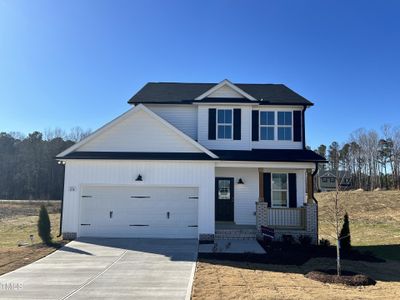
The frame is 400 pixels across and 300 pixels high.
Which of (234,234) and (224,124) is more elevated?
(224,124)

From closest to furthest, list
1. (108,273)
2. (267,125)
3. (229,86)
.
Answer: (108,273) < (229,86) < (267,125)

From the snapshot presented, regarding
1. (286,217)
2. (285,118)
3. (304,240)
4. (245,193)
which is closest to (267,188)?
(245,193)

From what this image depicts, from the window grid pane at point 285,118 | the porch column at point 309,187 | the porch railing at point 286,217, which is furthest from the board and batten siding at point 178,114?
the porch column at point 309,187

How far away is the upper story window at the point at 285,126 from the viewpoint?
17844 mm

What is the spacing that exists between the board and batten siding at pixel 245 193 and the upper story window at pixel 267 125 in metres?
1.82

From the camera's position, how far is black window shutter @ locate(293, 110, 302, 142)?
58.3ft

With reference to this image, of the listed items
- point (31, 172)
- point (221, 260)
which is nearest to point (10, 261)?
point (221, 260)

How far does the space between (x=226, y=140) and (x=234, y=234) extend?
470 centimetres

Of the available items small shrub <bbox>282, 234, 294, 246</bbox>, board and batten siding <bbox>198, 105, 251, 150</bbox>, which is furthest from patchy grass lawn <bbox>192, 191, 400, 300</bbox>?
board and batten siding <bbox>198, 105, 251, 150</bbox>

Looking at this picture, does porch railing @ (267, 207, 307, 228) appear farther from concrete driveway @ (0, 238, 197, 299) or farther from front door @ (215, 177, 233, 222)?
concrete driveway @ (0, 238, 197, 299)

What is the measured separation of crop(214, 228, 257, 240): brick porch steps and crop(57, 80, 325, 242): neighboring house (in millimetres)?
43

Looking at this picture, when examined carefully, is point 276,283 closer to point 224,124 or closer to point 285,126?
point 224,124

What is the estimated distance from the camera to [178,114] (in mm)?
18203

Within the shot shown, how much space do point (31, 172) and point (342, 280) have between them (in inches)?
2509
